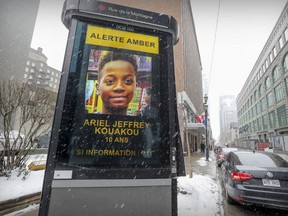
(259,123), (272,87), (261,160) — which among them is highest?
(272,87)

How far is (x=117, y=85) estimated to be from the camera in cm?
290

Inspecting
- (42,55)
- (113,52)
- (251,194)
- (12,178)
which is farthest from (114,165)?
(42,55)

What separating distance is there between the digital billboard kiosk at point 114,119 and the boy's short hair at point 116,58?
14 millimetres

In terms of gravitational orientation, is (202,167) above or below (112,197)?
below

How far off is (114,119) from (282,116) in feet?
151

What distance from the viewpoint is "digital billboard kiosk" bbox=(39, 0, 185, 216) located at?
2.43 meters

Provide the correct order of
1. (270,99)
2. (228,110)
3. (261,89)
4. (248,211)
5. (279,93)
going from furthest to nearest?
(228,110) → (261,89) → (270,99) → (279,93) → (248,211)

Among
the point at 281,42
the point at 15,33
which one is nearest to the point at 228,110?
the point at 281,42

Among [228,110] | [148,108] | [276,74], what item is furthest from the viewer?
[228,110]

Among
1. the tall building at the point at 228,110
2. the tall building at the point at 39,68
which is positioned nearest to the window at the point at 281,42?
the tall building at the point at 39,68

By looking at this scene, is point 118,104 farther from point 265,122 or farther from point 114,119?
point 265,122

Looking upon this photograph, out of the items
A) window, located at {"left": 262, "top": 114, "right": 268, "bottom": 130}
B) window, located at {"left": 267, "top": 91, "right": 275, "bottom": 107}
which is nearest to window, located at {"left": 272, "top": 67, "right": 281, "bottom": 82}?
window, located at {"left": 267, "top": 91, "right": 275, "bottom": 107}

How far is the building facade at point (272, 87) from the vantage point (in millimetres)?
37344

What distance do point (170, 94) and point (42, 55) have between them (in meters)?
101
